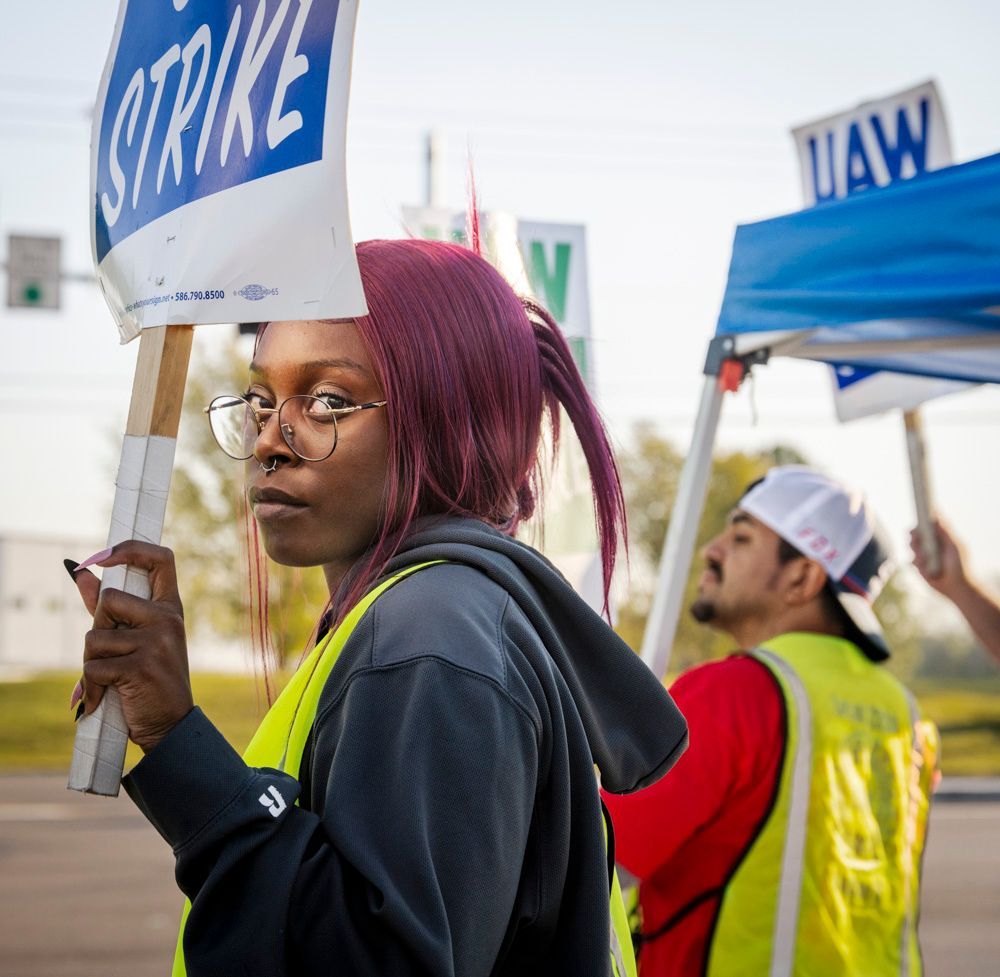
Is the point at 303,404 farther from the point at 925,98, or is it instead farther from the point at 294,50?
the point at 925,98

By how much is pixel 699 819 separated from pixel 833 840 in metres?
0.31

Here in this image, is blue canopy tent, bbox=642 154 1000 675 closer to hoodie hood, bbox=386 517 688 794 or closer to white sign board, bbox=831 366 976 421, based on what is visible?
white sign board, bbox=831 366 976 421

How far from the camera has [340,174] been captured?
137cm

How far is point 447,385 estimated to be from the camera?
59.7 inches

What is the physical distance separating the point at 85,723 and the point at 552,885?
0.50 metres

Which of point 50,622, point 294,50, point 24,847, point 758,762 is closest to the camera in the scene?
point 294,50

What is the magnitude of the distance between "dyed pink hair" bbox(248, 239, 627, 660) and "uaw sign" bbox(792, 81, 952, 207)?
226cm

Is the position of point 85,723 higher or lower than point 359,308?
lower

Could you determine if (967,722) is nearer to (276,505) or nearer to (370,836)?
(276,505)

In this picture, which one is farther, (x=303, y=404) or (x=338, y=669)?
(x=303, y=404)

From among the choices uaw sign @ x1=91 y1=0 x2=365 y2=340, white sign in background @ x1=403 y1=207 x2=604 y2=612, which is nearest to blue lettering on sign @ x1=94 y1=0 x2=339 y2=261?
uaw sign @ x1=91 y1=0 x2=365 y2=340

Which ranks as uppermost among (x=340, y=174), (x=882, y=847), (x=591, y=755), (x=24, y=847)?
(x=340, y=174)

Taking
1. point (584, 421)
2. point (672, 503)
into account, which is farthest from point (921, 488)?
point (672, 503)

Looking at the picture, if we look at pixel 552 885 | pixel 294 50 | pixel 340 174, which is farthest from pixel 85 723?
pixel 294 50
